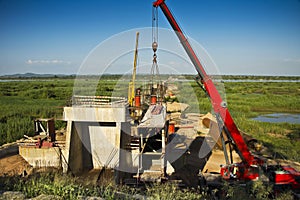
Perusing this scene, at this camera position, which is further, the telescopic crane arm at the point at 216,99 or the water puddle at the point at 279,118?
the water puddle at the point at 279,118

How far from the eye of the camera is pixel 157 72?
504 inches

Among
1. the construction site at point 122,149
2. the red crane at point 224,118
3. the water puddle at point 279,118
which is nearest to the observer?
the red crane at point 224,118

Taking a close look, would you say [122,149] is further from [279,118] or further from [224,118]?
[279,118]

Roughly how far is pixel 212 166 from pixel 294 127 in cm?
1428

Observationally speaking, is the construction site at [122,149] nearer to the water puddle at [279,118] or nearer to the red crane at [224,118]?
the red crane at [224,118]

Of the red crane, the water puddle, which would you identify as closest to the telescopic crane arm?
the red crane

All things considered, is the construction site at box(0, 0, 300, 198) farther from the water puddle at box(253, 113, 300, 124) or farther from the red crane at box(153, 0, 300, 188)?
the water puddle at box(253, 113, 300, 124)

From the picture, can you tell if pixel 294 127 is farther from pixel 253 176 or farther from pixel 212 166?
pixel 253 176

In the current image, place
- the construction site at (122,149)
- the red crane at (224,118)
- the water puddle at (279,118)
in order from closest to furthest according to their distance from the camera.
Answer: the red crane at (224,118), the construction site at (122,149), the water puddle at (279,118)

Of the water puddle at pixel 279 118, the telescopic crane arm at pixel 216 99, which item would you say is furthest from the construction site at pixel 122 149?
the water puddle at pixel 279 118

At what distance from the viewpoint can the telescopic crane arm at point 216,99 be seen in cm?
973

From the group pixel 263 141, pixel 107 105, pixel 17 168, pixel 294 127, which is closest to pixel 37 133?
pixel 17 168

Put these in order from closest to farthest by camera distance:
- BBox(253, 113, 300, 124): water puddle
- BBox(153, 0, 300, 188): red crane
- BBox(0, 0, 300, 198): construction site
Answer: BBox(153, 0, 300, 188): red crane → BBox(0, 0, 300, 198): construction site → BBox(253, 113, 300, 124): water puddle

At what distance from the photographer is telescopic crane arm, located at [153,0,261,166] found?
973 centimetres
